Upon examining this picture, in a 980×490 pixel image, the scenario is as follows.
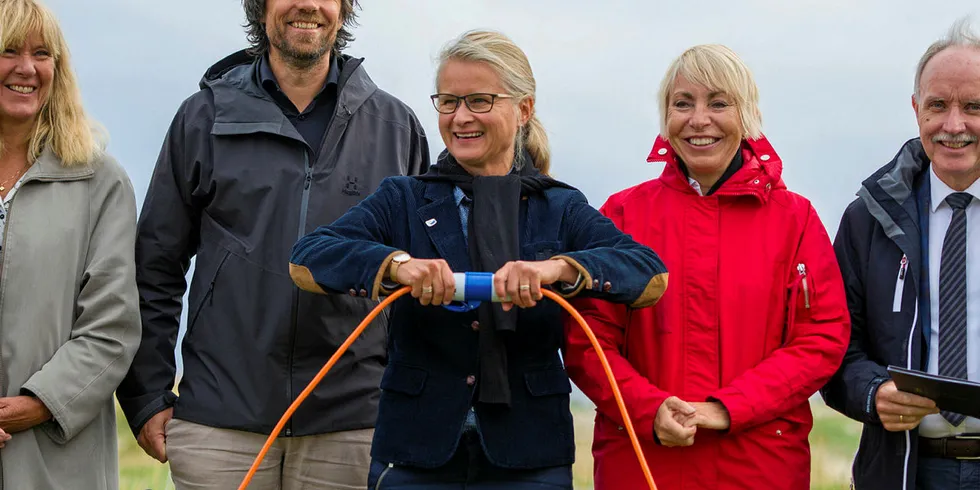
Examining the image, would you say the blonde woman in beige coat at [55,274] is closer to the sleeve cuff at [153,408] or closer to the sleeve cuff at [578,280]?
the sleeve cuff at [153,408]

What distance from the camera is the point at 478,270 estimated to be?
3.72 meters

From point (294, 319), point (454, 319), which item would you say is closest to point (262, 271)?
point (294, 319)

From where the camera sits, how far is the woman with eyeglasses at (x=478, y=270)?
141 inches

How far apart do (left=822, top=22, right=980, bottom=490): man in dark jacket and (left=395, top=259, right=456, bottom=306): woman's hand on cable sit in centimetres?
170

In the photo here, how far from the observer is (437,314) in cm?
373

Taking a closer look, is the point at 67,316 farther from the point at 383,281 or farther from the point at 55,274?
the point at 383,281

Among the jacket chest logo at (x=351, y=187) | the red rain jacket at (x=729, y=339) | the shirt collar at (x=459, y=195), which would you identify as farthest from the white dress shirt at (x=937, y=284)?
the jacket chest logo at (x=351, y=187)

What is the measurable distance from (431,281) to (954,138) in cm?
208

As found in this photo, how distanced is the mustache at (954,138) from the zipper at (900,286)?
1.44ft

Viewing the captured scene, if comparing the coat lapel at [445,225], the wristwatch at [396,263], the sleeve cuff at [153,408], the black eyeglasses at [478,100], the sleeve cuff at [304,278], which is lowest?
the sleeve cuff at [153,408]

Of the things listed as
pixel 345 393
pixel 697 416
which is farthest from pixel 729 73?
pixel 345 393

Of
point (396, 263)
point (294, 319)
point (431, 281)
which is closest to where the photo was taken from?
point (431, 281)

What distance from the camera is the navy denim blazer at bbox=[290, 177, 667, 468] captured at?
3594 millimetres

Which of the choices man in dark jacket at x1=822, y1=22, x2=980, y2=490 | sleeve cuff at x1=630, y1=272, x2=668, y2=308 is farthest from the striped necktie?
sleeve cuff at x1=630, y1=272, x2=668, y2=308
